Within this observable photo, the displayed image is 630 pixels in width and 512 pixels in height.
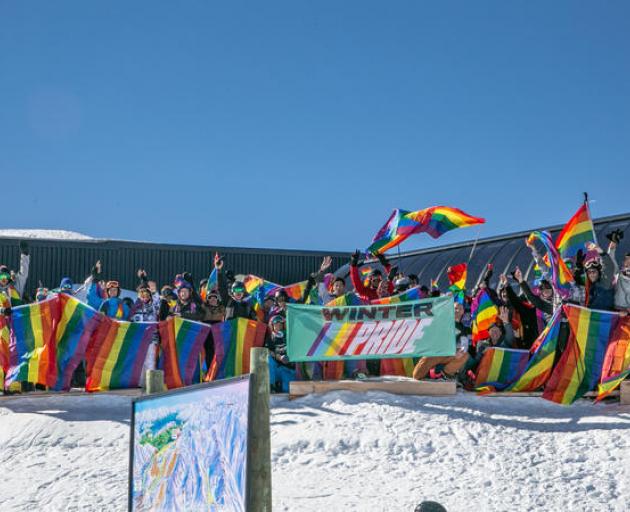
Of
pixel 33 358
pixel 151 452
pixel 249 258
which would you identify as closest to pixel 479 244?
pixel 249 258

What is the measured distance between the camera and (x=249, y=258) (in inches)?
1029

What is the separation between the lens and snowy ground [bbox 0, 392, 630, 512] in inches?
269

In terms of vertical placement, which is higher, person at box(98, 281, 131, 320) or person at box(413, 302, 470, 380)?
person at box(98, 281, 131, 320)

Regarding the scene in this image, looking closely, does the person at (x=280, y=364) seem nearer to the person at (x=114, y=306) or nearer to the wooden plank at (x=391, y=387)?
the wooden plank at (x=391, y=387)

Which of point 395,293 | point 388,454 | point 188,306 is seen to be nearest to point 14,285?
point 188,306

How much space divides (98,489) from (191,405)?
3.43m

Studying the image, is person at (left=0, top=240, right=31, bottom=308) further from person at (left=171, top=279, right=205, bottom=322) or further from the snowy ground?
person at (left=171, top=279, right=205, bottom=322)

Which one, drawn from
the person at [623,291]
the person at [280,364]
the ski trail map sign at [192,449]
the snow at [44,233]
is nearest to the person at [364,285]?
the person at [280,364]

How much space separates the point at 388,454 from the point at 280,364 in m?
2.95

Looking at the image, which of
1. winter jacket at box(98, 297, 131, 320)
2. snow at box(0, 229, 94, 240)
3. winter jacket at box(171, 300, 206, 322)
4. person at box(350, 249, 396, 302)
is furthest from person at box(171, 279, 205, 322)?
snow at box(0, 229, 94, 240)

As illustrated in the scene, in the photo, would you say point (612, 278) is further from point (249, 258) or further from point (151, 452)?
point (249, 258)

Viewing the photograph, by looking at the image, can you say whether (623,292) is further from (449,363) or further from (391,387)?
(391,387)

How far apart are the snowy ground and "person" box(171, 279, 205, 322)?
159cm

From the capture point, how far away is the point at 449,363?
10180 mm
